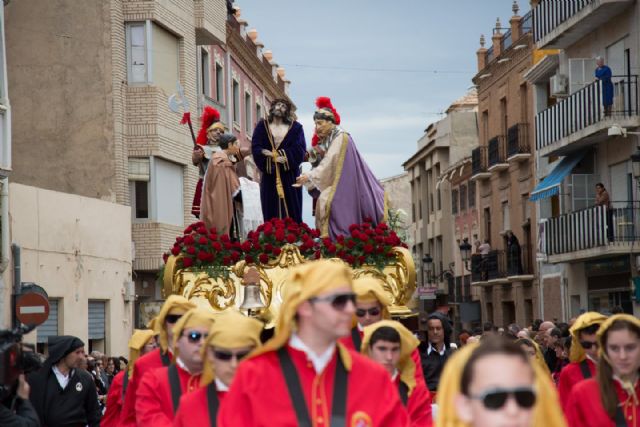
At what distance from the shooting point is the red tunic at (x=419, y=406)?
8.66 metres

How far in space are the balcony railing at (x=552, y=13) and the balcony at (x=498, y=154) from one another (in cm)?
832

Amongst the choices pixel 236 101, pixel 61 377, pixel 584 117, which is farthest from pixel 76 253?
pixel 236 101

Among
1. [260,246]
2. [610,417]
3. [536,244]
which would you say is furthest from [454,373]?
[536,244]

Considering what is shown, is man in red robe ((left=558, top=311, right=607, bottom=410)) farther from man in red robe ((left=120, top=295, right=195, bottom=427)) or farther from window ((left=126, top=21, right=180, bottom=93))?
window ((left=126, top=21, right=180, bottom=93))

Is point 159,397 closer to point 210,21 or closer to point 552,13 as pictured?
point 552,13

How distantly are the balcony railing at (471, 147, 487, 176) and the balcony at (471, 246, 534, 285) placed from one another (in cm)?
284

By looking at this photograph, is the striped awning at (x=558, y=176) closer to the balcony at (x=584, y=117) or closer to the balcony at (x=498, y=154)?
the balcony at (x=584, y=117)

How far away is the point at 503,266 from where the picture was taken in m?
45.1

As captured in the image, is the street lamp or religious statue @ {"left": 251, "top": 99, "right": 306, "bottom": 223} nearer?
religious statue @ {"left": 251, "top": 99, "right": 306, "bottom": 223}

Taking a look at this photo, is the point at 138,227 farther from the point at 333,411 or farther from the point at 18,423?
the point at 333,411

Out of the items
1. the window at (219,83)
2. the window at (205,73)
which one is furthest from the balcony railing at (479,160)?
the window at (205,73)

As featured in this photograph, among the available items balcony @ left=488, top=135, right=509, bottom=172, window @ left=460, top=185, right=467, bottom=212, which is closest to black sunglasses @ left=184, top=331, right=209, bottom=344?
balcony @ left=488, top=135, right=509, bottom=172

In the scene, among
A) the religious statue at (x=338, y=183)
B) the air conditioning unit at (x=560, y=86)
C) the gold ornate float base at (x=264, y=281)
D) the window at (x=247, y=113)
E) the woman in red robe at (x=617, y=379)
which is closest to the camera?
the woman in red robe at (x=617, y=379)

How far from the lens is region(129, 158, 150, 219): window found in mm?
32375
